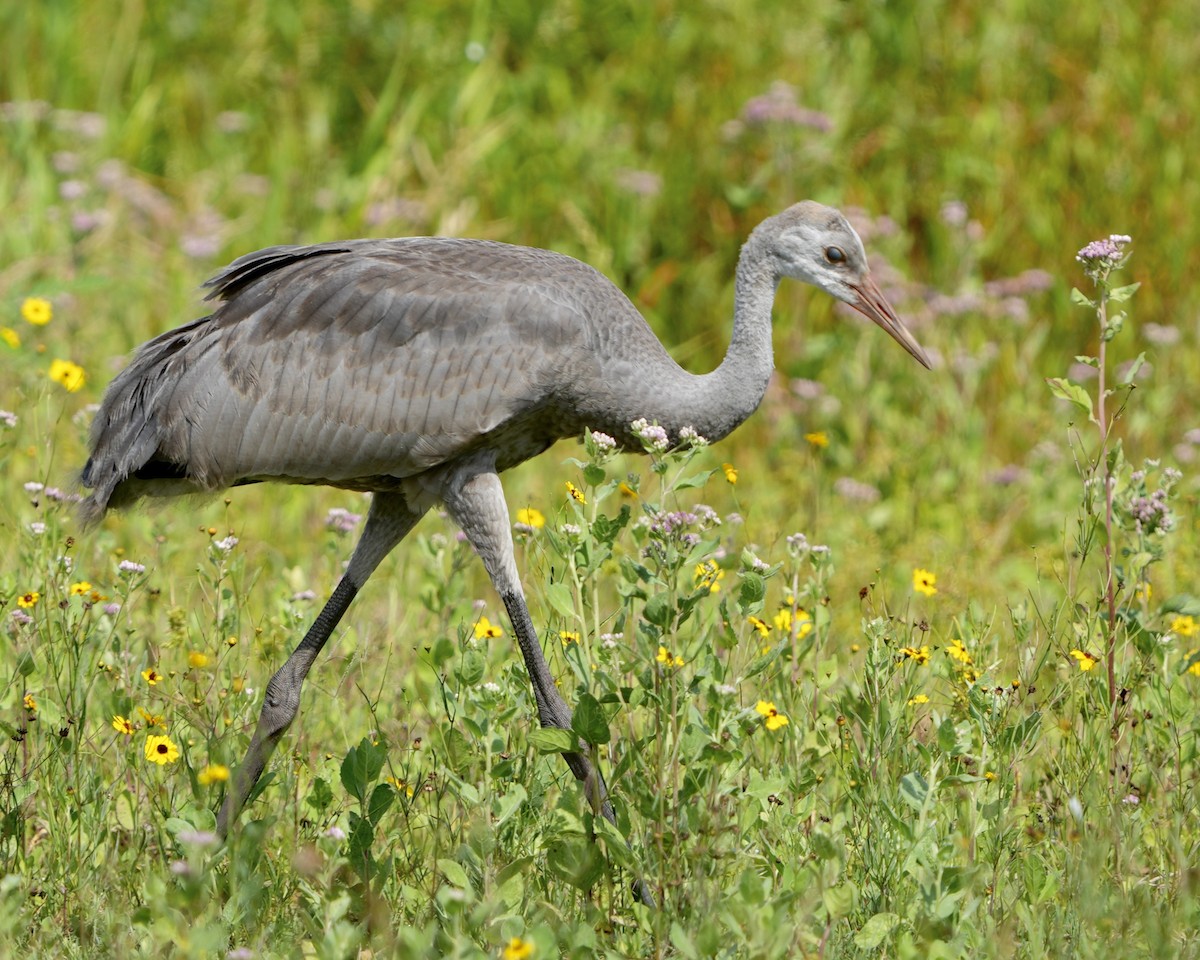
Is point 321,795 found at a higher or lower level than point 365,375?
lower

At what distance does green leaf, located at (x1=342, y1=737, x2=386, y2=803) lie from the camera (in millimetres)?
3662

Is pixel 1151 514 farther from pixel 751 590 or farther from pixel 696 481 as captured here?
pixel 696 481

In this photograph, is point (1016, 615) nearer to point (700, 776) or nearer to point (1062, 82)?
point (700, 776)

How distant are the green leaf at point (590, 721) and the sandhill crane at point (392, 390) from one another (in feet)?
3.46

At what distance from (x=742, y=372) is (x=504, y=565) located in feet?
3.03

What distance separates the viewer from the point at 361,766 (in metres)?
3.67

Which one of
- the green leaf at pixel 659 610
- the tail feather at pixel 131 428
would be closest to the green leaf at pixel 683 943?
the green leaf at pixel 659 610

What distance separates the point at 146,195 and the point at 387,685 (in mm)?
4260

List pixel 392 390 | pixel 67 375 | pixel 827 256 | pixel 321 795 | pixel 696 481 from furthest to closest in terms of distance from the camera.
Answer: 1. pixel 827 256
2. pixel 67 375
3. pixel 392 390
4. pixel 321 795
5. pixel 696 481

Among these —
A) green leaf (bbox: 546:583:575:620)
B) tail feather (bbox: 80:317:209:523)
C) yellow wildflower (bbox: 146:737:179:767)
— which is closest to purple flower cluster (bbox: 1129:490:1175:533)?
green leaf (bbox: 546:583:575:620)

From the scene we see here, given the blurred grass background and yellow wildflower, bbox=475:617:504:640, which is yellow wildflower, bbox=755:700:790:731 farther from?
the blurred grass background

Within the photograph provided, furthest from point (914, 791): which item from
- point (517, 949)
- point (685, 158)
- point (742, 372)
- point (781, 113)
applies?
point (685, 158)

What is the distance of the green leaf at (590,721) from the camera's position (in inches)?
139

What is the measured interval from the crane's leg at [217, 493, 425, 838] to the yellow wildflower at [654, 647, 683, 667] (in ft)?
5.16
